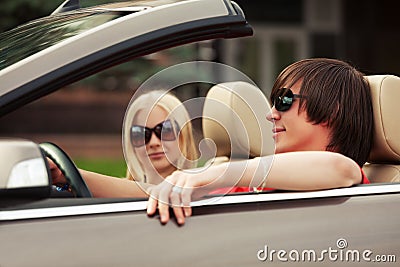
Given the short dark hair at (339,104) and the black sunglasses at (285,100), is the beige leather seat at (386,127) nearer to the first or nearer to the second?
the short dark hair at (339,104)

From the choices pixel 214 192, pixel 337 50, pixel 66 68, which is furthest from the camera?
pixel 337 50

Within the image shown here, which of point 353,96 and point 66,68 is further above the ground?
point 66,68

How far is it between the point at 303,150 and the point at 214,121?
29cm

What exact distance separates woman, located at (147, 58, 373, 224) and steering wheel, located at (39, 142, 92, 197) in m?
0.21

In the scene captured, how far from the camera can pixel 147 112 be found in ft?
8.49

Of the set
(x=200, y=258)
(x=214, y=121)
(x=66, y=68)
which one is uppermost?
(x=66, y=68)

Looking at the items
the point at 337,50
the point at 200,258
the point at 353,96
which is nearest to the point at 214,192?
the point at 200,258

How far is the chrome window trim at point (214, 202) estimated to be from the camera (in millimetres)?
2158

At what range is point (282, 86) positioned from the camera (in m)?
2.73

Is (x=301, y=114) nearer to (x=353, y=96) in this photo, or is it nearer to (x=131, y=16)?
(x=353, y=96)

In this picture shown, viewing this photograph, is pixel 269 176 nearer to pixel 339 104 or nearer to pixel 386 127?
pixel 339 104

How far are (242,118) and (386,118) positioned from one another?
0.50 metres

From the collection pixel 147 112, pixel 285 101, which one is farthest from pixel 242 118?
pixel 147 112

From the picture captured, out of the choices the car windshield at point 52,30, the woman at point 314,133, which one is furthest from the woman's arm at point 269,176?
the car windshield at point 52,30
